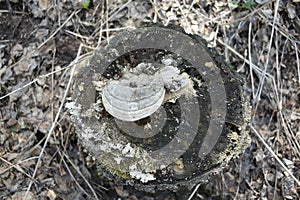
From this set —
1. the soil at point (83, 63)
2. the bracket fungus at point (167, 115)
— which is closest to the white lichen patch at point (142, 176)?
the bracket fungus at point (167, 115)

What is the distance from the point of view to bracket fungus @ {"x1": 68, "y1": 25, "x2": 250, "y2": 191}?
2436 mm

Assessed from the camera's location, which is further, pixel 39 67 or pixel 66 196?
pixel 39 67

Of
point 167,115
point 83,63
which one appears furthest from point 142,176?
point 83,63

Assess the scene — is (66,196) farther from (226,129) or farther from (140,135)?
(226,129)

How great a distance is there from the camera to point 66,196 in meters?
3.31

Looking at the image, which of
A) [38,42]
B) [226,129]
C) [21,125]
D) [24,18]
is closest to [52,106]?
[21,125]

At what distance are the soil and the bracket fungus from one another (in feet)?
2.92

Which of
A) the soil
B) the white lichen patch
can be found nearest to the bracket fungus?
the white lichen patch

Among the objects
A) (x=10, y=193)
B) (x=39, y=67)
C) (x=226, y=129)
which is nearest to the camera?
(x=226, y=129)

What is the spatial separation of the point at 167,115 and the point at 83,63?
52.1 inches

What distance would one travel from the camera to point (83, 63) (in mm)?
3535

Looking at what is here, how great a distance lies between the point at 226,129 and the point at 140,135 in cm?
52

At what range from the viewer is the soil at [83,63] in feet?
11.1

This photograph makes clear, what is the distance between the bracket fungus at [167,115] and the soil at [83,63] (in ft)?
2.92
